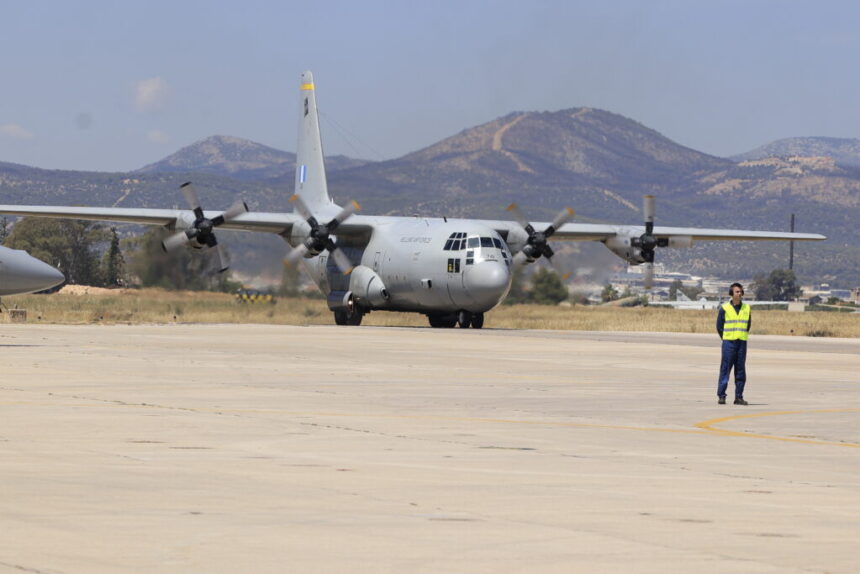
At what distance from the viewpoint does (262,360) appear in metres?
32.0

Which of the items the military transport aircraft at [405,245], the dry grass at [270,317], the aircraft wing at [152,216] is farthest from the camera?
the dry grass at [270,317]

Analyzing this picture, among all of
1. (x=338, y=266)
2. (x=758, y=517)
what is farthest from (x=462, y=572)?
(x=338, y=266)

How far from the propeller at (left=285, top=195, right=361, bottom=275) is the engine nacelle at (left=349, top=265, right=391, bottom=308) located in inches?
16.9

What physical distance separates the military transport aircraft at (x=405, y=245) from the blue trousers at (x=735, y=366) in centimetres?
2723

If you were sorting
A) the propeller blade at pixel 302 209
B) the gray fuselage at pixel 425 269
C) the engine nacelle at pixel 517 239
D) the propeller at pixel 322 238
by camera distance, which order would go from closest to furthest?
the gray fuselage at pixel 425 269 → the propeller at pixel 322 238 → the propeller blade at pixel 302 209 → the engine nacelle at pixel 517 239

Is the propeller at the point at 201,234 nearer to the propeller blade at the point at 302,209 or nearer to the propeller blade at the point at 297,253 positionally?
the propeller blade at the point at 302,209

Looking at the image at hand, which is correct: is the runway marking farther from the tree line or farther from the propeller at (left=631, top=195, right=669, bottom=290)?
the tree line

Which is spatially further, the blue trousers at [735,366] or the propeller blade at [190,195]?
the propeller blade at [190,195]

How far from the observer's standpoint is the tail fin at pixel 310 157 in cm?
6276

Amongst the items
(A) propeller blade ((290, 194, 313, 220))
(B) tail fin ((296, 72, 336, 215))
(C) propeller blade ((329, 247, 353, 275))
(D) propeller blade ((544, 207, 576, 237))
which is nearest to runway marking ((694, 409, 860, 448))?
(D) propeller blade ((544, 207, 576, 237))

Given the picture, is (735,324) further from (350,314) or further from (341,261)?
(350,314)

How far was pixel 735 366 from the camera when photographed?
2258cm

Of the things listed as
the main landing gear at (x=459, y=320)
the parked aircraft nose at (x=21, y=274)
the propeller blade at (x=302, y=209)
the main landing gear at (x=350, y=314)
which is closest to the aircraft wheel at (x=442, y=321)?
the main landing gear at (x=459, y=320)

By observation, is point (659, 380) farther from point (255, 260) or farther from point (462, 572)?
point (255, 260)
